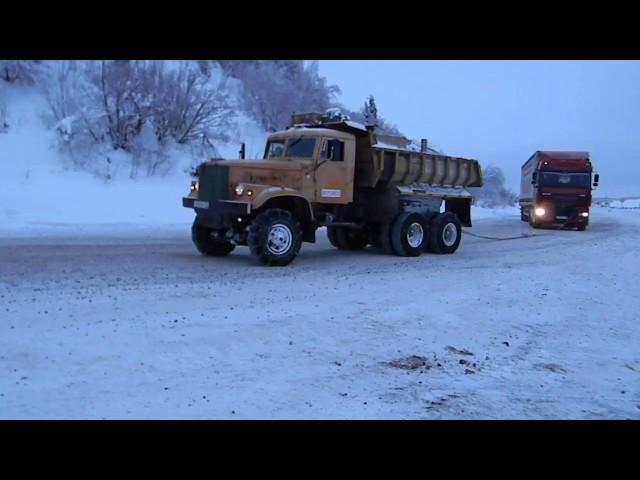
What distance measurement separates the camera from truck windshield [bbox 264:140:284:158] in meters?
13.0

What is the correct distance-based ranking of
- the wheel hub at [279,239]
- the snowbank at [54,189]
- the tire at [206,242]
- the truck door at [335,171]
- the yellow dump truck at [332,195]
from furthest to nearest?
the snowbank at [54,189] < the truck door at [335,171] < the tire at [206,242] < the yellow dump truck at [332,195] < the wheel hub at [279,239]

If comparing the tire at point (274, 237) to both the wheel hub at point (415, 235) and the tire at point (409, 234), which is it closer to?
the tire at point (409, 234)

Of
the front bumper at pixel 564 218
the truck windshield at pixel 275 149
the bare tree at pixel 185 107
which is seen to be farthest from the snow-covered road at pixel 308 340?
the bare tree at pixel 185 107

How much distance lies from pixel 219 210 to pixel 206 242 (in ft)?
4.63

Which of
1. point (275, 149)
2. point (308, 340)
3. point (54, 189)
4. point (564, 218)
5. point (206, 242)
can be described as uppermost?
point (275, 149)

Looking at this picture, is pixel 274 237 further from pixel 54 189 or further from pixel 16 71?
pixel 16 71

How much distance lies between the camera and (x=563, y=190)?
2544 centimetres

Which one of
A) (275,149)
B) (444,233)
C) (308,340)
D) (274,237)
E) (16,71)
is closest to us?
(308,340)

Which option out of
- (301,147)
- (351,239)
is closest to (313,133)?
(301,147)

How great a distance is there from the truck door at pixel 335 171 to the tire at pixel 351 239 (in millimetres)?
2021

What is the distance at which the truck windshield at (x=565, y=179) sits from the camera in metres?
25.5

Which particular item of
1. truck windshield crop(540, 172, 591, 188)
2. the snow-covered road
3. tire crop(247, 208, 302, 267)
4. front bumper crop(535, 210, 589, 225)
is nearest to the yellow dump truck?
tire crop(247, 208, 302, 267)
